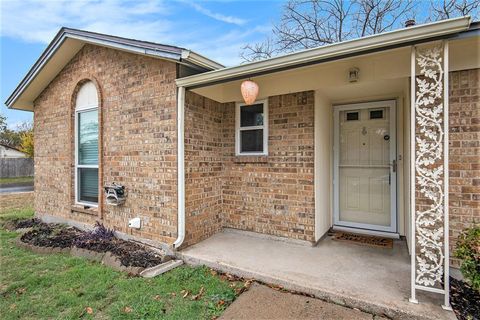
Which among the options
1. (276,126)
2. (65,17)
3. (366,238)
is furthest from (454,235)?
(65,17)

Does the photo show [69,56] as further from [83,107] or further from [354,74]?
[354,74]

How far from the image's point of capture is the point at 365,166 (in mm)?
5023

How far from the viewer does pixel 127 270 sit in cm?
375

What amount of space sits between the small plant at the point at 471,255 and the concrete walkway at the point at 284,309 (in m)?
0.98

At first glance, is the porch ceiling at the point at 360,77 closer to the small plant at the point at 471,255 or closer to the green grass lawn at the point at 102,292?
the small plant at the point at 471,255

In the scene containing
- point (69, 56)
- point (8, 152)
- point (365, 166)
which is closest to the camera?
point (365, 166)

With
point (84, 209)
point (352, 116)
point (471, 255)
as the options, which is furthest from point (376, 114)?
point (84, 209)

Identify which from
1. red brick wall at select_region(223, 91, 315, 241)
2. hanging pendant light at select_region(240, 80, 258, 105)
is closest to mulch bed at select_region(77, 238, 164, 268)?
red brick wall at select_region(223, 91, 315, 241)

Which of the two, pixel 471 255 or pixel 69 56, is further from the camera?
pixel 69 56

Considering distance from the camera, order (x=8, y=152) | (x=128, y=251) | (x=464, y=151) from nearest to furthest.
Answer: (x=464, y=151), (x=128, y=251), (x=8, y=152)

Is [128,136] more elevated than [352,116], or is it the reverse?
[352,116]

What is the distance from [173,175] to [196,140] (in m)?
0.72

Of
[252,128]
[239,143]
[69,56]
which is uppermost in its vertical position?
[69,56]

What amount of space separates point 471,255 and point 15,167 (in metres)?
28.8
